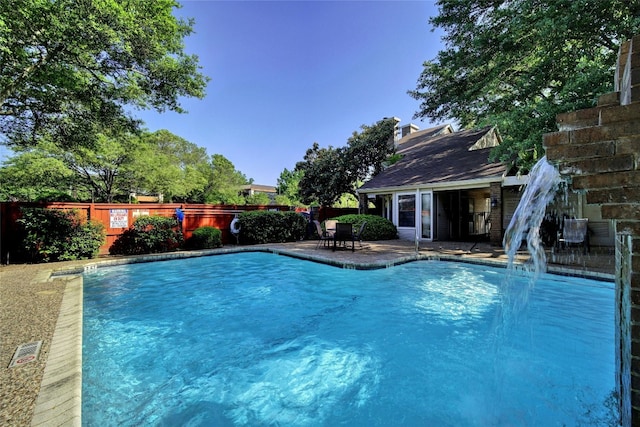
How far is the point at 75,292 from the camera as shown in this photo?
212 inches

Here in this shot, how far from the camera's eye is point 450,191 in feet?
44.2

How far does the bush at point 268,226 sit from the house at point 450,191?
4471 millimetres

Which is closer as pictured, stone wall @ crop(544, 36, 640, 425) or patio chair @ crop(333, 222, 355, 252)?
stone wall @ crop(544, 36, 640, 425)

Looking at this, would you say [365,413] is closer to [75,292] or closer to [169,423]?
[169,423]

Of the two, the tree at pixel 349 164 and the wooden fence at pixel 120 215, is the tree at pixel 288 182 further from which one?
the wooden fence at pixel 120 215

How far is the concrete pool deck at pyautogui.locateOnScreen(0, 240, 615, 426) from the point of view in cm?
222

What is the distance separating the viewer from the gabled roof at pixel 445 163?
1195 cm

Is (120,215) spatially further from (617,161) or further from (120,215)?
(617,161)

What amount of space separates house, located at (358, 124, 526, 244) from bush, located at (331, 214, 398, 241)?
0.69 meters

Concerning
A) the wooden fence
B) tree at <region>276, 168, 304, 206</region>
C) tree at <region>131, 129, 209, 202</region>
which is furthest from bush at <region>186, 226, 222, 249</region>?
tree at <region>276, 168, 304, 206</region>

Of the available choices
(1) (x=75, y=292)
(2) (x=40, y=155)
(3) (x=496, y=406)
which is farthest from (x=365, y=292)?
(2) (x=40, y=155)

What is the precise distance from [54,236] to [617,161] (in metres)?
12.1

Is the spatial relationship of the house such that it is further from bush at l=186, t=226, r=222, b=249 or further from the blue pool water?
bush at l=186, t=226, r=222, b=249

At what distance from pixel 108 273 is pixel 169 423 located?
699 centimetres
